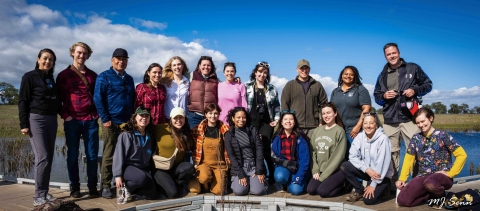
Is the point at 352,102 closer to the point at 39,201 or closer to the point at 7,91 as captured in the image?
the point at 39,201

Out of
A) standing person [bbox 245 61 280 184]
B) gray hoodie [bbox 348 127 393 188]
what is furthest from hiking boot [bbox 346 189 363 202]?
standing person [bbox 245 61 280 184]

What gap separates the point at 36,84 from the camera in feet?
15.1

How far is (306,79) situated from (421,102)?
72.8 inches

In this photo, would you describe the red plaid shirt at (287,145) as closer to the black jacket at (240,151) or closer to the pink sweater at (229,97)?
the black jacket at (240,151)

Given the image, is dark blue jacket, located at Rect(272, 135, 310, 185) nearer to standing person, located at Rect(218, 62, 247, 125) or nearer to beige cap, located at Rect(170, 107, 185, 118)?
standing person, located at Rect(218, 62, 247, 125)

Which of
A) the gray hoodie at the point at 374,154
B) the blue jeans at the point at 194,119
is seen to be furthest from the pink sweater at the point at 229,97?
the gray hoodie at the point at 374,154

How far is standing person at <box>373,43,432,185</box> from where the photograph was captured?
5.37 meters

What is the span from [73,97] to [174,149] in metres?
1.67

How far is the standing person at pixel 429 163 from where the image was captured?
4.62 metres

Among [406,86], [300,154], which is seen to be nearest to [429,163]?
[406,86]

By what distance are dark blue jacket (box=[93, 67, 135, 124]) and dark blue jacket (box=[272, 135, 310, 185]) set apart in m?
2.40

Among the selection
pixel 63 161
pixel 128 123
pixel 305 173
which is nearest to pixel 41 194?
pixel 128 123

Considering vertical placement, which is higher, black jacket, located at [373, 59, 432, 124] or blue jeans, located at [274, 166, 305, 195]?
black jacket, located at [373, 59, 432, 124]

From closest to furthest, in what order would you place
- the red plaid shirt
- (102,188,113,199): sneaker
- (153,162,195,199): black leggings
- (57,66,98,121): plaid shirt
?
(57,66,98,121): plaid shirt → (102,188,113,199): sneaker → (153,162,195,199): black leggings → the red plaid shirt
